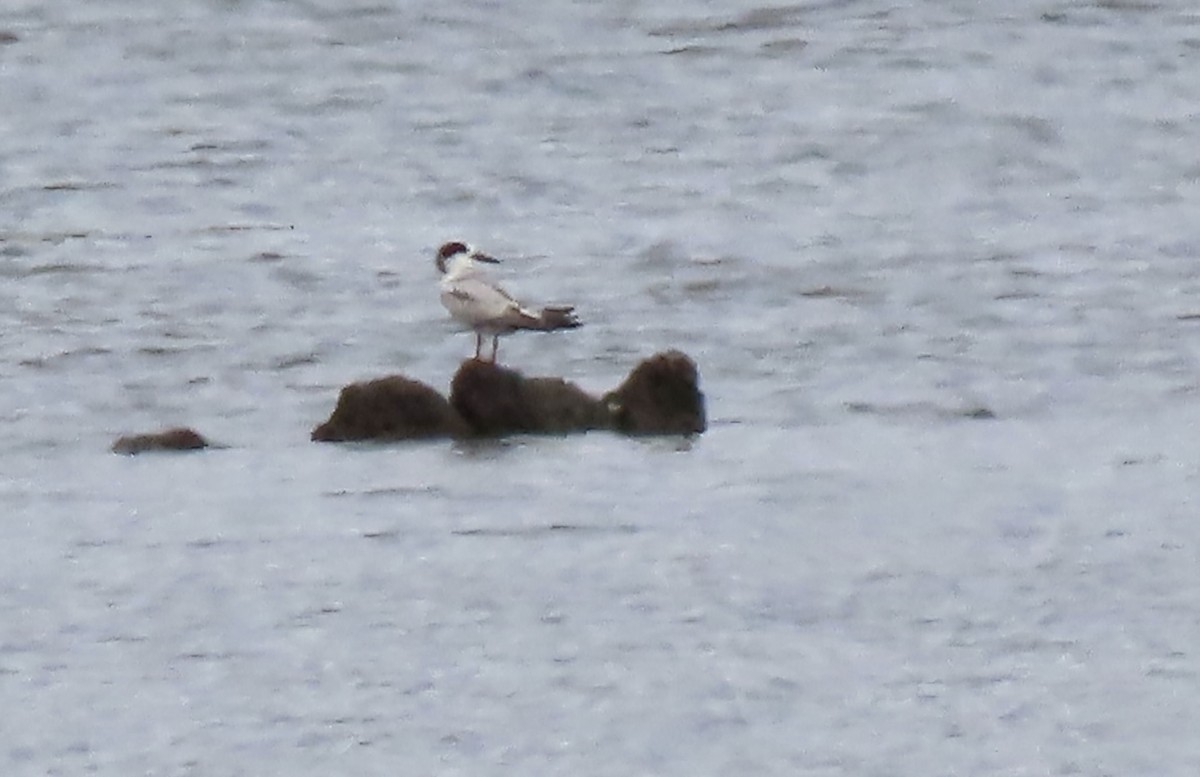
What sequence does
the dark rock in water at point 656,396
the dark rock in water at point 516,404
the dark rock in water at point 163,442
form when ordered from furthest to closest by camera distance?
the dark rock in water at point 163,442 → the dark rock in water at point 656,396 → the dark rock in water at point 516,404

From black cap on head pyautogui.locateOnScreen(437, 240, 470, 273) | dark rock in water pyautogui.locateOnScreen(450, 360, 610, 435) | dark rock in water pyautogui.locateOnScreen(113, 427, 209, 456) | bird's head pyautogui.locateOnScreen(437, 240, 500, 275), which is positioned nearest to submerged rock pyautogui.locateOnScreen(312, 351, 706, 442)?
dark rock in water pyautogui.locateOnScreen(450, 360, 610, 435)

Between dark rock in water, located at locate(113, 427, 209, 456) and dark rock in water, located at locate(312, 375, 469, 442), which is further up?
dark rock in water, located at locate(312, 375, 469, 442)

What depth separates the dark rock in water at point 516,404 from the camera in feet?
40.3

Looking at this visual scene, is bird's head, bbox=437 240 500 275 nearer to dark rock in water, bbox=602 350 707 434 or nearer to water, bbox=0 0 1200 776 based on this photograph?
water, bbox=0 0 1200 776

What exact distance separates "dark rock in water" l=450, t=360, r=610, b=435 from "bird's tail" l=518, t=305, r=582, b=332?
1084 millimetres

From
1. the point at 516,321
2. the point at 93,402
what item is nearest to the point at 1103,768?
the point at 516,321


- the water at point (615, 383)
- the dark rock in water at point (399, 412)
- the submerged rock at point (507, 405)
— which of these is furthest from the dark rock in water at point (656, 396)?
the dark rock in water at point (399, 412)

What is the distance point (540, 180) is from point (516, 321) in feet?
30.6

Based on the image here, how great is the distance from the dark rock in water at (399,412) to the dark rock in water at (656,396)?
0.60 m

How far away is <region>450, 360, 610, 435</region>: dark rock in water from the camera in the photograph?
12273 mm

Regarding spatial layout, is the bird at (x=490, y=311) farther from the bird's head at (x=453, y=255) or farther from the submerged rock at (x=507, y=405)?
the submerged rock at (x=507, y=405)

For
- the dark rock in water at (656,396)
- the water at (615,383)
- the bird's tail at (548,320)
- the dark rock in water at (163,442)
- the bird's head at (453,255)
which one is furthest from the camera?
the bird's head at (453,255)

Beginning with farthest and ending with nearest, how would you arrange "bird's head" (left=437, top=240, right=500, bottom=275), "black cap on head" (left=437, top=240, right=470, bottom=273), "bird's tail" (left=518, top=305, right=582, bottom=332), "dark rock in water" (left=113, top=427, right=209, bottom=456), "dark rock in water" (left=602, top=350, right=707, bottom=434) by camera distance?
"black cap on head" (left=437, top=240, right=470, bottom=273), "bird's head" (left=437, top=240, right=500, bottom=275), "bird's tail" (left=518, top=305, right=582, bottom=332), "dark rock in water" (left=113, top=427, right=209, bottom=456), "dark rock in water" (left=602, top=350, right=707, bottom=434)

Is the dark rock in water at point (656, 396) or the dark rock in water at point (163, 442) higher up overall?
the dark rock in water at point (656, 396)
